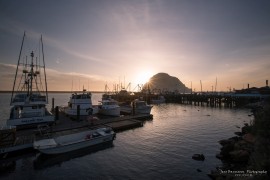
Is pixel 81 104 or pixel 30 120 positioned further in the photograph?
pixel 81 104

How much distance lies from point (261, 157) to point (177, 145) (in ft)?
39.5

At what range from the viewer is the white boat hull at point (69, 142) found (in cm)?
1798

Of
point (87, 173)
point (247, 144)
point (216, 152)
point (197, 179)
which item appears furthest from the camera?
point (216, 152)

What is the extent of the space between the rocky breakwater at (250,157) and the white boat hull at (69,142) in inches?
505

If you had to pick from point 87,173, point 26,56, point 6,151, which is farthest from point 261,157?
point 26,56

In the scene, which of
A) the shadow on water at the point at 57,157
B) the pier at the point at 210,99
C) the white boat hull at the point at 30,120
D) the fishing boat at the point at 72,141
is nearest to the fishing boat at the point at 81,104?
the white boat hull at the point at 30,120

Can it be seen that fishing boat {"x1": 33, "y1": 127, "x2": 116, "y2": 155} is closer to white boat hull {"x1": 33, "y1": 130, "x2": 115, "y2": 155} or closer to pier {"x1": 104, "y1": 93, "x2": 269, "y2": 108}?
white boat hull {"x1": 33, "y1": 130, "x2": 115, "y2": 155}

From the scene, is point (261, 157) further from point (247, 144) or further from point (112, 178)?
point (112, 178)

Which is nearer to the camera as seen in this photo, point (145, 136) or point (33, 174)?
point (33, 174)

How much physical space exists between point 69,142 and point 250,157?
18.2 metres

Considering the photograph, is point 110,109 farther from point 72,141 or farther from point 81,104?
point 72,141

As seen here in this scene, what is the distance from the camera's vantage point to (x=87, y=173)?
51.6ft

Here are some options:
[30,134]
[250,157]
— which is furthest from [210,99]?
[30,134]

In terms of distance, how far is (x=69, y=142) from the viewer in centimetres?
2061
